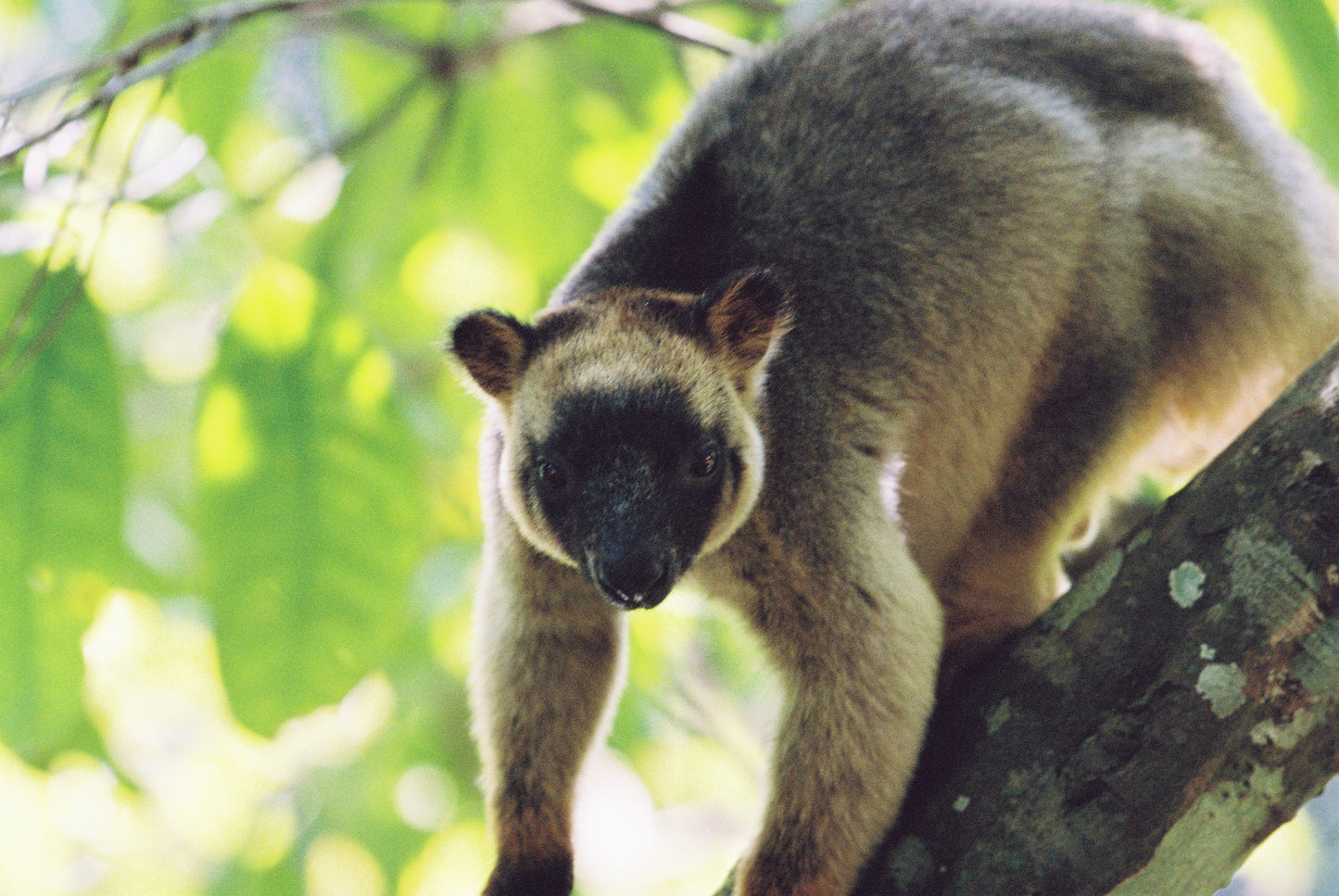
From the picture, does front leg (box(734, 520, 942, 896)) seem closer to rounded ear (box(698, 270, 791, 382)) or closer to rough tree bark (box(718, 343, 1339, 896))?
rough tree bark (box(718, 343, 1339, 896))

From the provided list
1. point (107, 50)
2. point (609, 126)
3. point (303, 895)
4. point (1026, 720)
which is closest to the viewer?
point (1026, 720)

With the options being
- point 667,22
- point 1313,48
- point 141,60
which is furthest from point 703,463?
point 667,22

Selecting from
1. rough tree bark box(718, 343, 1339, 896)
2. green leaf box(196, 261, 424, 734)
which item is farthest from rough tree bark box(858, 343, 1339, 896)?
green leaf box(196, 261, 424, 734)

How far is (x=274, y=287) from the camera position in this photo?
4109 millimetres

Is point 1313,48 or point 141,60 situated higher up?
point 1313,48

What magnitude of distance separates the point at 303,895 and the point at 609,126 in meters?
3.54

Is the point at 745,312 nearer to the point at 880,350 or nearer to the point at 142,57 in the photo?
the point at 880,350

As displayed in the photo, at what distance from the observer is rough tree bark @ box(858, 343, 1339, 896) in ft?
8.77

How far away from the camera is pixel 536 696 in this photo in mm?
3740

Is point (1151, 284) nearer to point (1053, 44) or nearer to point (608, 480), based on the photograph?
point (1053, 44)

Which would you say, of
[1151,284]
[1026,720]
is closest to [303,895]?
[1026,720]

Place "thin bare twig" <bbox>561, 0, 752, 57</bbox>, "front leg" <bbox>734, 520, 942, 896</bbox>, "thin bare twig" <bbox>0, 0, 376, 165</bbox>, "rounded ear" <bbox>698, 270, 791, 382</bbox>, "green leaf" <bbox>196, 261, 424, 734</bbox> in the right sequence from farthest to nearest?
"thin bare twig" <bbox>561, 0, 752, 57</bbox>
"green leaf" <bbox>196, 261, 424, 734</bbox>
"rounded ear" <bbox>698, 270, 791, 382</bbox>
"front leg" <bbox>734, 520, 942, 896</bbox>
"thin bare twig" <bbox>0, 0, 376, 165</bbox>

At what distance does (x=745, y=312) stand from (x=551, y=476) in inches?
29.5

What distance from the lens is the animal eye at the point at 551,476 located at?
3369mm
